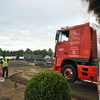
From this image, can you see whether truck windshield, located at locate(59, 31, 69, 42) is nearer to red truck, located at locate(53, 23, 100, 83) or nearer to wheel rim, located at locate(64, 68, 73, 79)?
red truck, located at locate(53, 23, 100, 83)

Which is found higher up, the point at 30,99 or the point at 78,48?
the point at 78,48

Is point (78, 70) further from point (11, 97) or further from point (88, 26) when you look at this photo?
point (11, 97)

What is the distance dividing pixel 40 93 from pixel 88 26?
16.9ft

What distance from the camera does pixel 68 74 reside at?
6969 millimetres

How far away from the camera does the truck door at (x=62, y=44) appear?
729 cm

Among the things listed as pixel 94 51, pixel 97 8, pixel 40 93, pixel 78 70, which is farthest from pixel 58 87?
pixel 97 8

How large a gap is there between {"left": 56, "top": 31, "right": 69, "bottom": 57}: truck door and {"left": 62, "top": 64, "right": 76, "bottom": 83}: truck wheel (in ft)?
2.91

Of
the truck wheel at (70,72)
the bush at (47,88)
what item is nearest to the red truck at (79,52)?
the truck wheel at (70,72)

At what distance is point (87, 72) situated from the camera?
600 cm

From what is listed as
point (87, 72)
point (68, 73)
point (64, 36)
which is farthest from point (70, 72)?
point (64, 36)

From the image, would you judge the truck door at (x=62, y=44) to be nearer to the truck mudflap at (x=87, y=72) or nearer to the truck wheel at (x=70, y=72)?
the truck wheel at (x=70, y=72)

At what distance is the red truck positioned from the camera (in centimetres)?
616

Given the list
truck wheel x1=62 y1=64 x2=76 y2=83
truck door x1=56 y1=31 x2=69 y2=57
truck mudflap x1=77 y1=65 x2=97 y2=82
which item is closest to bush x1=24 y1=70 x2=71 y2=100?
truck mudflap x1=77 y1=65 x2=97 y2=82

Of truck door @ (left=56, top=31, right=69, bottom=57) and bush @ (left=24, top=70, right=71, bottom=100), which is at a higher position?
truck door @ (left=56, top=31, right=69, bottom=57)
